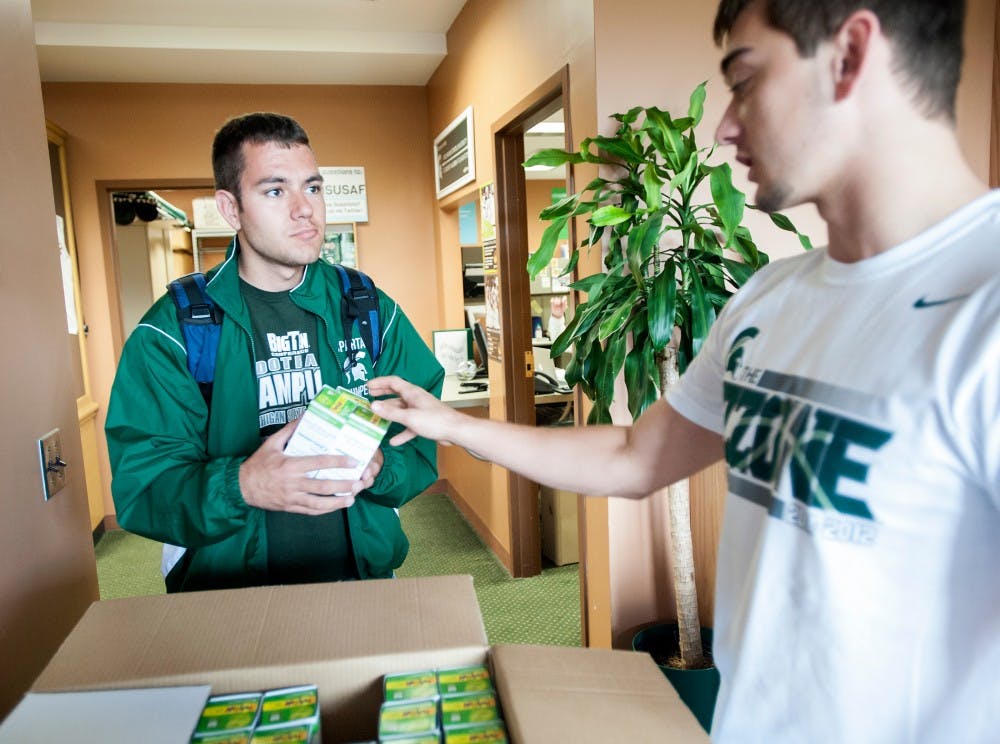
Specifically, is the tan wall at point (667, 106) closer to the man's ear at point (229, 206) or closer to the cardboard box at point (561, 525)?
the cardboard box at point (561, 525)

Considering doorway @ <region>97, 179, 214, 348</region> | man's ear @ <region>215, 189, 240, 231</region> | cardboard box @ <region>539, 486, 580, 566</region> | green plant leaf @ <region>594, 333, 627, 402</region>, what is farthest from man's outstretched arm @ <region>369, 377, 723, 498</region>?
doorway @ <region>97, 179, 214, 348</region>

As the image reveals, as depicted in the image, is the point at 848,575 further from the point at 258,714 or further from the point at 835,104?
the point at 258,714

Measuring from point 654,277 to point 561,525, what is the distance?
6.92 feet

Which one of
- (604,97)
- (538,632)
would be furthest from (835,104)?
(538,632)

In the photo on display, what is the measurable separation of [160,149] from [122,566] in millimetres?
2632

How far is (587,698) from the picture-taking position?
30.6 inches

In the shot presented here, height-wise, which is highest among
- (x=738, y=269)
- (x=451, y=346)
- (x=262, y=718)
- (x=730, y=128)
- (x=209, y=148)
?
(x=209, y=148)

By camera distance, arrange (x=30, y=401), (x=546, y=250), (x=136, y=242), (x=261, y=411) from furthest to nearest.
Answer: (x=136, y=242)
(x=546, y=250)
(x=261, y=411)
(x=30, y=401)

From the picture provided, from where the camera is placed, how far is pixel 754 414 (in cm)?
86

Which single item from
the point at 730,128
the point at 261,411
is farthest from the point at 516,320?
the point at 730,128

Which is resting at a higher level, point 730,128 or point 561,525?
point 730,128

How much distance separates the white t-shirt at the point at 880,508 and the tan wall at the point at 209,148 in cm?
436

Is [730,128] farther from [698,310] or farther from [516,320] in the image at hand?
[516,320]

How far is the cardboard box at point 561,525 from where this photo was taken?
375 cm
